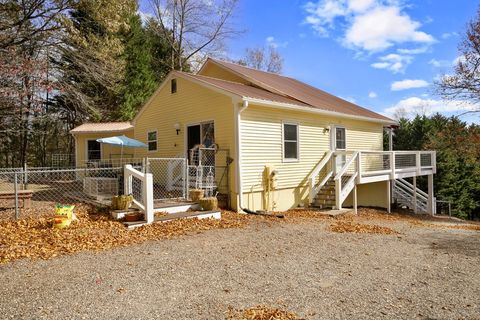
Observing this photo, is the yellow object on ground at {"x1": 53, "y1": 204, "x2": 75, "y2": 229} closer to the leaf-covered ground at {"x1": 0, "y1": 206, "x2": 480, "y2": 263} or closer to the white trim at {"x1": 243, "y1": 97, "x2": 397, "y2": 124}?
the leaf-covered ground at {"x1": 0, "y1": 206, "x2": 480, "y2": 263}

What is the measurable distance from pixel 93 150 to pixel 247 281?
56.0 ft

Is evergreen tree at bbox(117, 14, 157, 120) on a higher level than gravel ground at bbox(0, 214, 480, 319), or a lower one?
higher

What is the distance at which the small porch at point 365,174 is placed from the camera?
1234cm

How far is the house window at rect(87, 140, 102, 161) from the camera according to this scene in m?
19.5

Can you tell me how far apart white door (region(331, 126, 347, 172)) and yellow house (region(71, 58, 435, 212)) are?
0.13 feet

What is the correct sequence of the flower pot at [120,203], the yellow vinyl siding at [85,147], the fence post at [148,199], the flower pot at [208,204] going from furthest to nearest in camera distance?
the yellow vinyl siding at [85,147]
the flower pot at [208,204]
the flower pot at [120,203]
the fence post at [148,199]

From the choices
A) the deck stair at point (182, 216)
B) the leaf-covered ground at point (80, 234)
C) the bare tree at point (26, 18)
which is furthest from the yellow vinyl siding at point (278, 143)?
the bare tree at point (26, 18)

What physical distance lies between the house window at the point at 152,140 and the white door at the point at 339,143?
23.1 feet

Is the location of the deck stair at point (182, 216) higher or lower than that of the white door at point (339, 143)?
lower

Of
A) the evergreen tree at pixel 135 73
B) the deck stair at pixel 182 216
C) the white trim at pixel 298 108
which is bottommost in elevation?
the deck stair at pixel 182 216

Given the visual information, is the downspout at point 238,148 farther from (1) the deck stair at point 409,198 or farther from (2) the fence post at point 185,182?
(1) the deck stair at point 409,198

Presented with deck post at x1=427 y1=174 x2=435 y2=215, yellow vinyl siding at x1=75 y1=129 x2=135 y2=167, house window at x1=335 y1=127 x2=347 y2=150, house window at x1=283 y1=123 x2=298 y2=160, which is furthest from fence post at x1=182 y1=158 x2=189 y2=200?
deck post at x1=427 y1=174 x2=435 y2=215

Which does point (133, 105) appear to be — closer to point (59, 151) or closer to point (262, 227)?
point (59, 151)

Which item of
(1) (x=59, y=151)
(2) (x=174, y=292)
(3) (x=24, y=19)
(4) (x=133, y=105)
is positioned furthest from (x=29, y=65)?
(1) (x=59, y=151)
